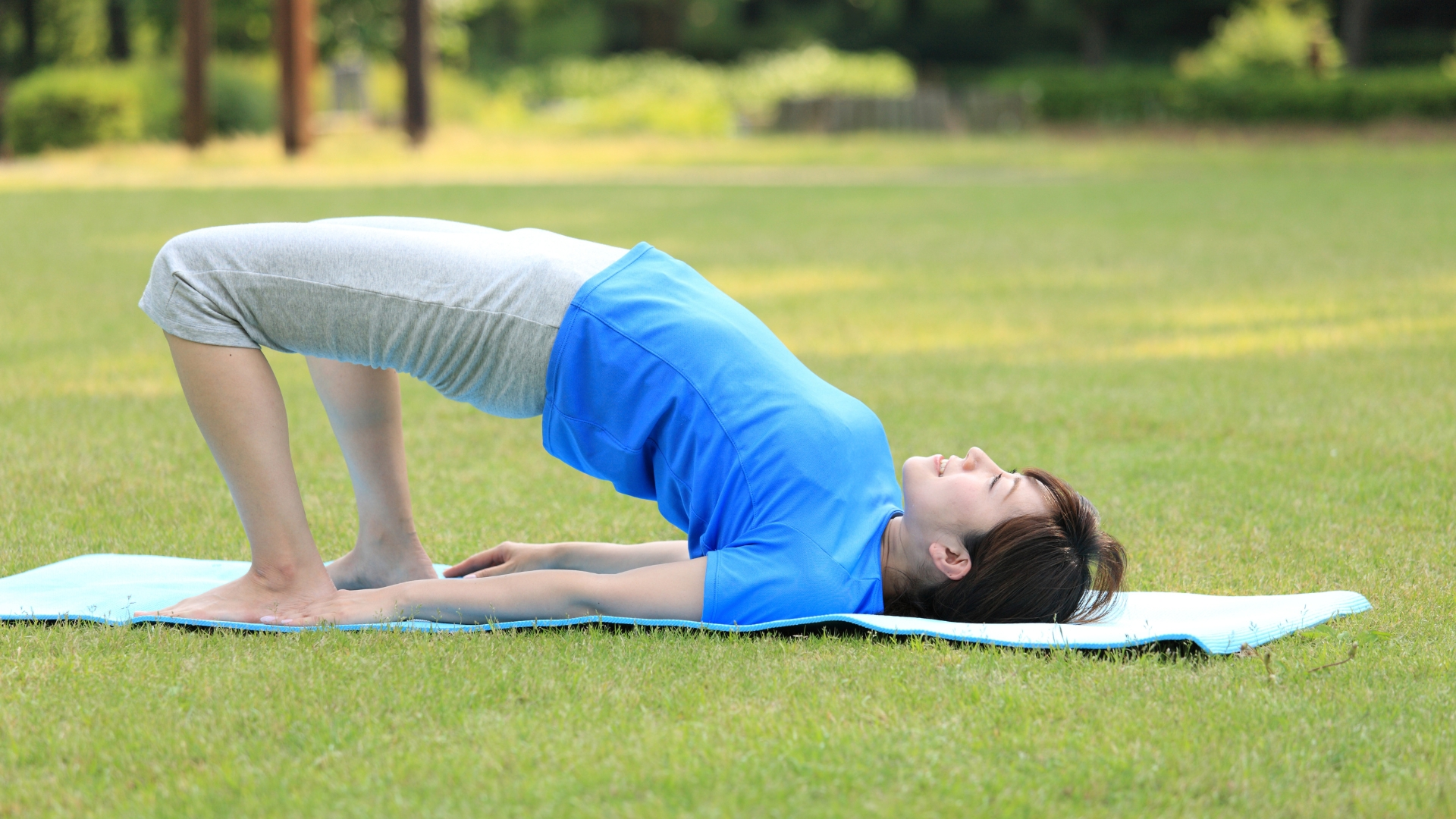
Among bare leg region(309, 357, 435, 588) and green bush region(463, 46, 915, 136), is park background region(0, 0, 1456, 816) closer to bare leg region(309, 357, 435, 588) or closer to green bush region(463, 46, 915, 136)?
bare leg region(309, 357, 435, 588)

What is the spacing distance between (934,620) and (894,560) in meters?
0.17

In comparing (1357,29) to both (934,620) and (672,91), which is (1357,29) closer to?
(672,91)

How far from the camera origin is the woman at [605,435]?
3043mm

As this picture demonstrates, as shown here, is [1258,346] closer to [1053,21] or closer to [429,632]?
[429,632]

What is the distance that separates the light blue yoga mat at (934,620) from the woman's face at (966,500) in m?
0.22

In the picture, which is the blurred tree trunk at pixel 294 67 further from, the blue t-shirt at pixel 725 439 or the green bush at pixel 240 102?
the blue t-shirt at pixel 725 439

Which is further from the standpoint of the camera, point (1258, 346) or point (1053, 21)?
point (1053, 21)

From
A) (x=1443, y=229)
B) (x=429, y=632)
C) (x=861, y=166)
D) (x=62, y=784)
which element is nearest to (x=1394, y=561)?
(x=429, y=632)

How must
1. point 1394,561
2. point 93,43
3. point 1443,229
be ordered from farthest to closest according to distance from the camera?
point 93,43
point 1443,229
point 1394,561

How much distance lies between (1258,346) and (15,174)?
1672 centimetres

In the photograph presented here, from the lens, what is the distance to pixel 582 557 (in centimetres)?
353

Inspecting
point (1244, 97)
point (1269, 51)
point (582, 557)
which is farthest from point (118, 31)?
point (582, 557)

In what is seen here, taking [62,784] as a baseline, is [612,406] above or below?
above

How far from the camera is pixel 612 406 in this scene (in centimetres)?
311
